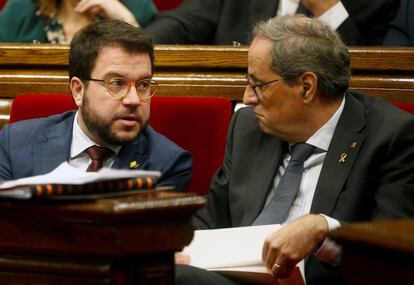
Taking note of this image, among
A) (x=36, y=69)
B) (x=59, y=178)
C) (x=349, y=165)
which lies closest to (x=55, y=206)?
(x=59, y=178)

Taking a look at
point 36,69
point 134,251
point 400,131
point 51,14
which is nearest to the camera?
point 134,251

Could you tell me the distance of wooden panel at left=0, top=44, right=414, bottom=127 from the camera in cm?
238

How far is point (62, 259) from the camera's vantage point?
52.8 inches

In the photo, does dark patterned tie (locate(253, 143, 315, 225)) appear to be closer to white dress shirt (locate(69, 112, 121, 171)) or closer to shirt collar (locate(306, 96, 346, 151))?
shirt collar (locate(306, 96, 346, 151))

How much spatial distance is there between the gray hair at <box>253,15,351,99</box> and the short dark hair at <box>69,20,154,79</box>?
0.98 feet

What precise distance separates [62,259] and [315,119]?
0.90 meters

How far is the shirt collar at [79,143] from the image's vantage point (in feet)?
7.27

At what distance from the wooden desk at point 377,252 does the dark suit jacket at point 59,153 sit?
0.95m

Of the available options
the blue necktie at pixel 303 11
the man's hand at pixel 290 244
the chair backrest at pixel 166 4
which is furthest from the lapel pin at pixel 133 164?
the chair backrest at pixel 166 4

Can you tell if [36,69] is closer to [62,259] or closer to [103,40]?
[103,40]

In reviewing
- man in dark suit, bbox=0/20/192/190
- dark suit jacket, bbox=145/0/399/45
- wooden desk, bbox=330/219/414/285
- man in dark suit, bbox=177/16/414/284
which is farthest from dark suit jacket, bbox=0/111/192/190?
wooden desk, bbox=330/219/414/285

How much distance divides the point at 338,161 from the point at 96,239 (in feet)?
2.74

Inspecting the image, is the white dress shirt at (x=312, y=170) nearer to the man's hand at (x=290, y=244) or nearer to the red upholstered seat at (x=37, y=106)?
the man's hand at (x=290, y=244)

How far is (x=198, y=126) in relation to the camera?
2326mm
